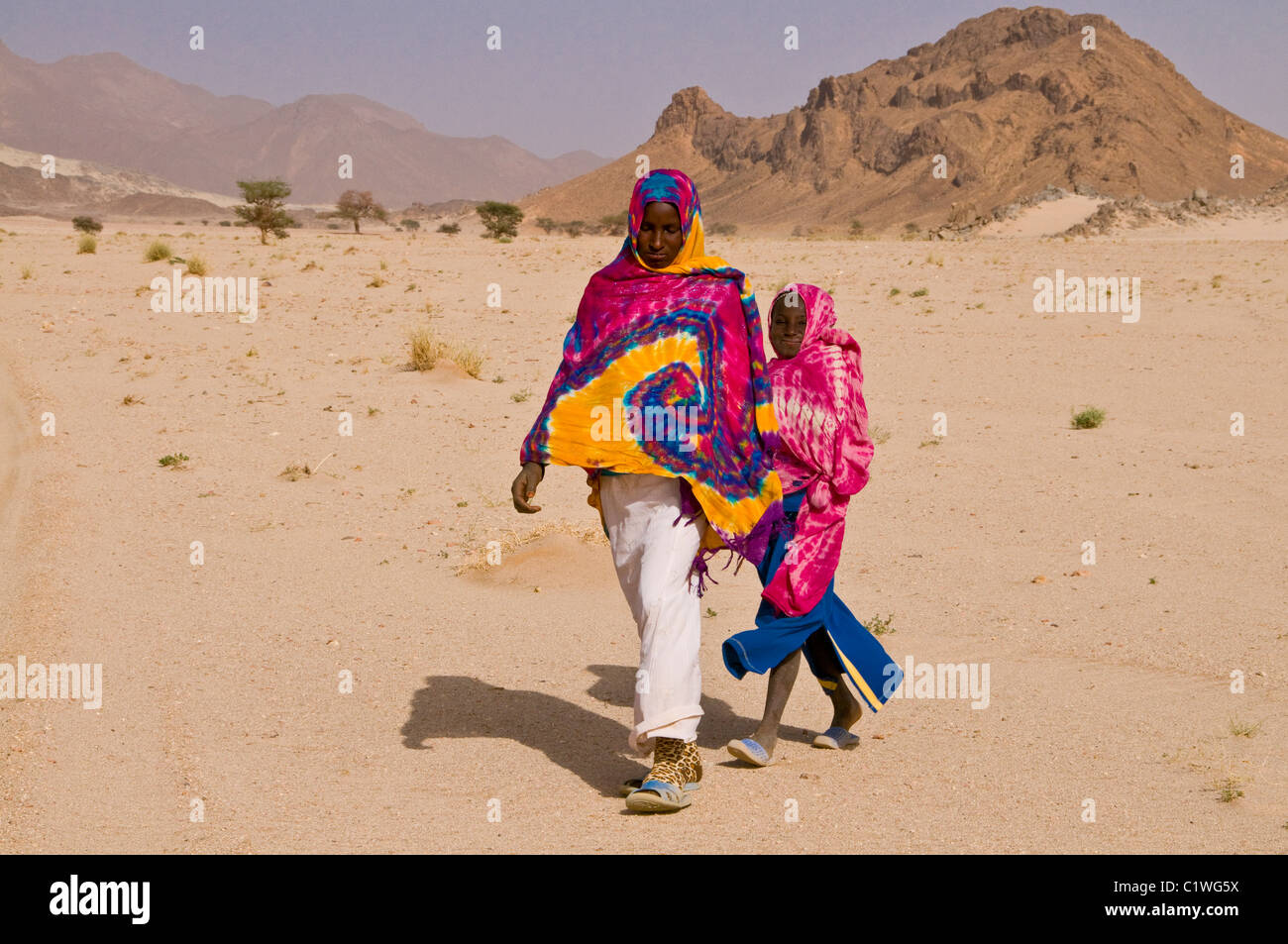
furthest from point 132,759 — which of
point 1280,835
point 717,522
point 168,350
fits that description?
point 168,350

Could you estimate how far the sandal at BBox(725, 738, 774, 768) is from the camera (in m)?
4.71

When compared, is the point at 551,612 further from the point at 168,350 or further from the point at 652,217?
the point at 168,350

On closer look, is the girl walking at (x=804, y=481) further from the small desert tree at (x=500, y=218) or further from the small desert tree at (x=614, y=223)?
the small desert tree at (x=614, y=223)

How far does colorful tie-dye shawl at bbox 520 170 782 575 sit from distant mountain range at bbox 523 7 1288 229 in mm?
73195

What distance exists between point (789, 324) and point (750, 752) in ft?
5.43

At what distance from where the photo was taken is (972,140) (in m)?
89.1

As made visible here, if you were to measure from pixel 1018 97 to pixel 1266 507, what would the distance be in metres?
92.7

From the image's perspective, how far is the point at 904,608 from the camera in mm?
7113

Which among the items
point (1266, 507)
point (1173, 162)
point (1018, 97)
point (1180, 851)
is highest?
point (1018, 97)

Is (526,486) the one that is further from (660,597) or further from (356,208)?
(356,208)

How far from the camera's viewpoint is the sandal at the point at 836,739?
4996mm

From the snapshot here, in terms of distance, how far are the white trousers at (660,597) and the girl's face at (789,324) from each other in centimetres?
82
